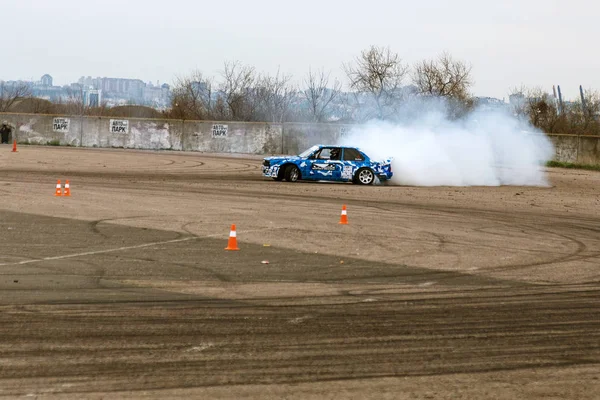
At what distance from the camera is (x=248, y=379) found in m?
6.58

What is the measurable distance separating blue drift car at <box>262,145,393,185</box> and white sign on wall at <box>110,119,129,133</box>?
25608 millimetres

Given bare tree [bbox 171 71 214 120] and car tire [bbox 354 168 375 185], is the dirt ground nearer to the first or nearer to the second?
car tire [bbox 354 168 375 185]

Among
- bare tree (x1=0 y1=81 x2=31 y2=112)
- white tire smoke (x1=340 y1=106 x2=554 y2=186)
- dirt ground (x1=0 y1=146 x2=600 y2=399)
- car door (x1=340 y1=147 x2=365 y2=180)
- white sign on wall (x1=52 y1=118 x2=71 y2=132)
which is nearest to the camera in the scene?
dirt ground (x1=0 y1=146 x2=600 y2=399)

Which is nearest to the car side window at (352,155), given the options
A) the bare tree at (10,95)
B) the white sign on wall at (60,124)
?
the white sign on wall at (60,124)

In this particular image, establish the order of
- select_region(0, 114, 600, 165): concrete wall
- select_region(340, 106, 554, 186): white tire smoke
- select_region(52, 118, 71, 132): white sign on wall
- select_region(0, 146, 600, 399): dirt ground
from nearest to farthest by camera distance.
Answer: select_region(0, 146, 600, 399): dirt ground → select_region(340, 106, 554, 186): white tire smoke → select_region(0, 114, 600, 165): concrete wall → select_region(52, 118, 71, 132): white sign on wall

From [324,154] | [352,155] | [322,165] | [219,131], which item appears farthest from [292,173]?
[219,131]

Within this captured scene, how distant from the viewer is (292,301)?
9.83m

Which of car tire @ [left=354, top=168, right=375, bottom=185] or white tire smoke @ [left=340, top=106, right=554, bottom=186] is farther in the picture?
white tire smoke @ [left=340, top=106, right=554, bottom=186]

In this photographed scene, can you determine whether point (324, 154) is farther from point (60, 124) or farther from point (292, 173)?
point (60, 124)

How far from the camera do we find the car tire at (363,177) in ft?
96.5

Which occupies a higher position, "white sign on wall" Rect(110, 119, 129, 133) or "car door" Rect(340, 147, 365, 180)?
"white sign on wall" Rect(110, 119, 129, 133)

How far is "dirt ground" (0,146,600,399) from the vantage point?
6.65 m

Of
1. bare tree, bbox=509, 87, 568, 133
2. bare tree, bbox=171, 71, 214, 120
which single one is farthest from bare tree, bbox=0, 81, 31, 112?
bare tree, bbox=509, 87, 568, 133

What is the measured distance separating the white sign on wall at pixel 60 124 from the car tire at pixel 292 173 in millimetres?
27550
